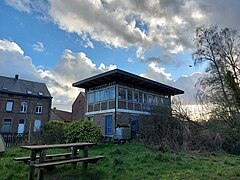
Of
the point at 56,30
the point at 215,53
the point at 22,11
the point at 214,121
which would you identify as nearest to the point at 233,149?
the point at 214,121

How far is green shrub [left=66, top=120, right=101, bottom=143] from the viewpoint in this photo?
1273cm

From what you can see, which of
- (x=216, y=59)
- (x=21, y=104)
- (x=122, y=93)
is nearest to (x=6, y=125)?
(x=21, y=104)

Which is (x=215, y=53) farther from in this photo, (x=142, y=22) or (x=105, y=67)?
(x=105, y=67)

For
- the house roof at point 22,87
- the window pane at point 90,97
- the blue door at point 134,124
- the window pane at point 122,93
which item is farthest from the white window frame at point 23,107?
the blue door at point 134,124

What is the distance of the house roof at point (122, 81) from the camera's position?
15.4 meters

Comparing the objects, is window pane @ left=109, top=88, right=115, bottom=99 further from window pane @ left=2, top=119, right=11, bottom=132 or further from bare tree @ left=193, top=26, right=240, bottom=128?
window pane @ left=2, top=119, right=11, bottom=132

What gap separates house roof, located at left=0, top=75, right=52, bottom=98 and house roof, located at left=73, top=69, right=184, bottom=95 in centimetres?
1240

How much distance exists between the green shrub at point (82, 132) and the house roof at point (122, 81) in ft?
14.2

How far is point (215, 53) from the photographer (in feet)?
57.3

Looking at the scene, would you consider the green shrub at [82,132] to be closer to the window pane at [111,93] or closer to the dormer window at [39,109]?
the window pane at [111,93]

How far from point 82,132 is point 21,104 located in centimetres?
1780

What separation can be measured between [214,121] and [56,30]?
12.4 metres

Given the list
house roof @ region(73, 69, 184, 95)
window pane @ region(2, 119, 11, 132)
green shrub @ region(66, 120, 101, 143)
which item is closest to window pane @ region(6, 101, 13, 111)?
window pane @ region(2, 119, 11, 132)

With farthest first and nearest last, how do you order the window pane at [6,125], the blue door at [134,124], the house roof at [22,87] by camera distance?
1. the house roof at [22,87]
2. the window pane at [6,125]
3. the blue door at [134,124]
